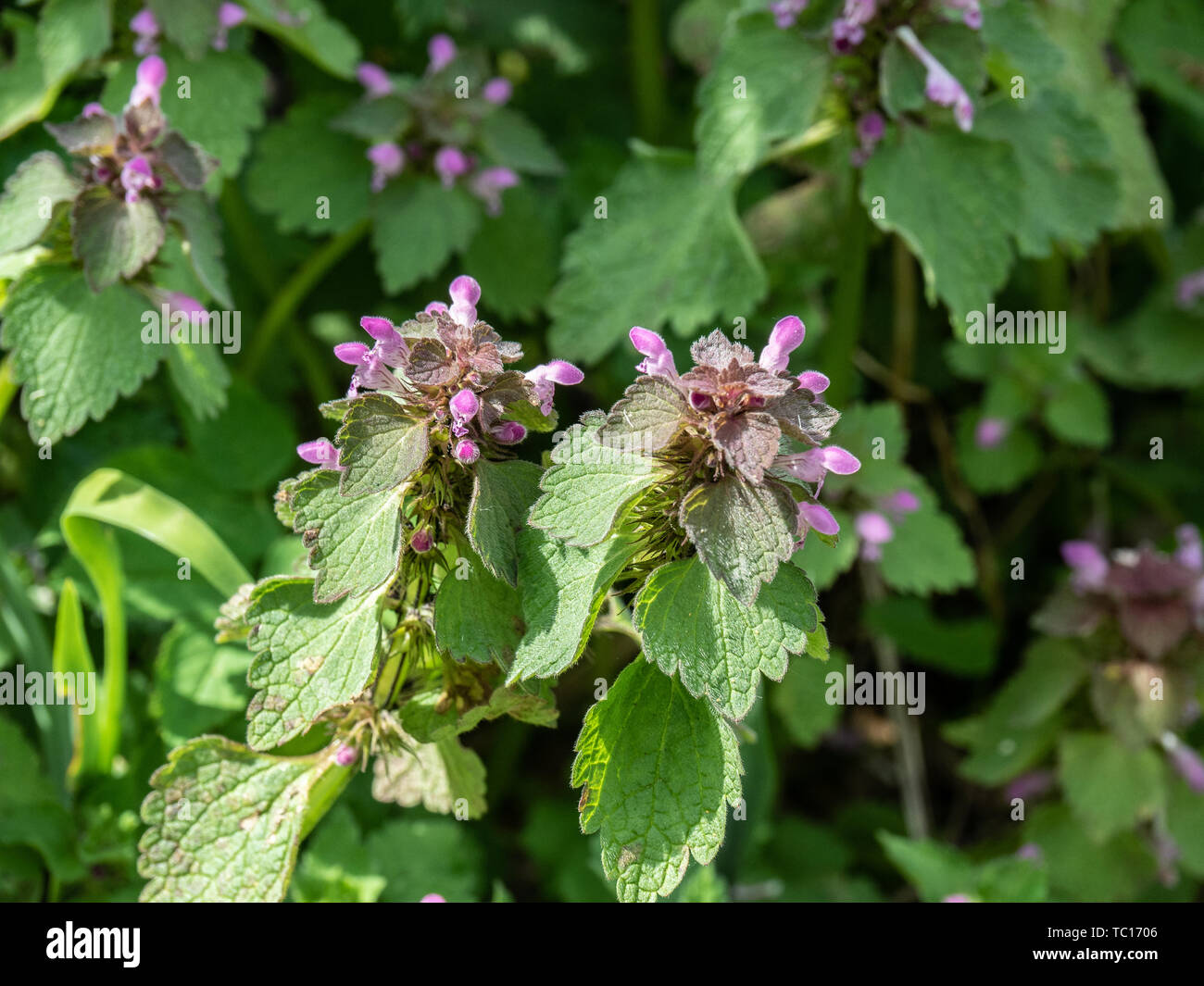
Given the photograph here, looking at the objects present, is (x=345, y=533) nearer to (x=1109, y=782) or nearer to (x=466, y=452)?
(x=466, y=452)

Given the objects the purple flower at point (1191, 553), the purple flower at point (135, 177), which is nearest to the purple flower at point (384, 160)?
the purple flower at point (135, 177)

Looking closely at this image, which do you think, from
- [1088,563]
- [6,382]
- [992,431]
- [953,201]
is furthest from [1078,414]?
[6,382]

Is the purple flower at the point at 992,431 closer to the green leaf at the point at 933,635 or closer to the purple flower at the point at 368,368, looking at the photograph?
the green leaf at the point at 933,635

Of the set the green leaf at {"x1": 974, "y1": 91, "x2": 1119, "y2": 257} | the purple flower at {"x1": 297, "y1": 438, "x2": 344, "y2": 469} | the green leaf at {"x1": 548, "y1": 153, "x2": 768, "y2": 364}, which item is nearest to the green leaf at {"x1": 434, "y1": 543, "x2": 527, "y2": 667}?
the purple flower at {"x1": 297, "y1": 438, "x2": 344, "y2": 469}

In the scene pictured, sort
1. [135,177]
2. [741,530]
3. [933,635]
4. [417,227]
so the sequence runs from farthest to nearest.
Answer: [933,635] < [417,227] < [135,177] < [741,530]
